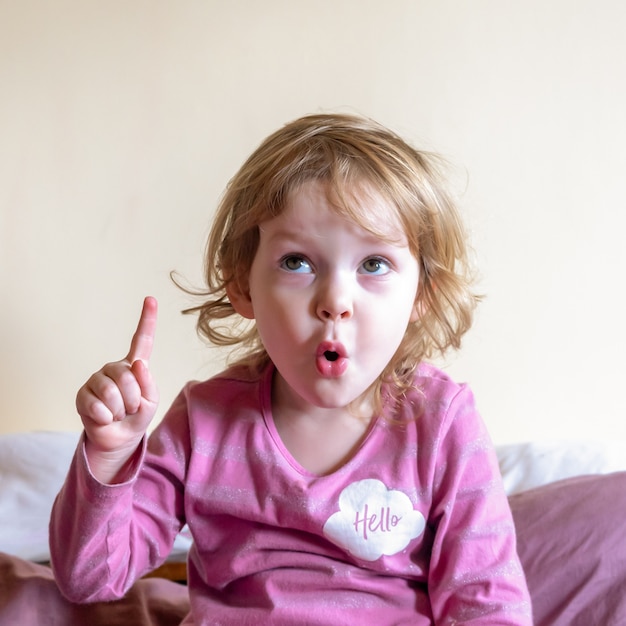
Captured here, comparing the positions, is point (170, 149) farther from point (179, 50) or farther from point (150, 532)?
point (150, 532)

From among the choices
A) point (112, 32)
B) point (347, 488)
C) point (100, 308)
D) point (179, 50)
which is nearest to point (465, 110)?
point (179, 50)

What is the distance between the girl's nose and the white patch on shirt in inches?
8.0

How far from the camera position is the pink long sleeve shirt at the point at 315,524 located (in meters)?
0.87

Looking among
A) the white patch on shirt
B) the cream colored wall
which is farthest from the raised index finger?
the cream colored wall

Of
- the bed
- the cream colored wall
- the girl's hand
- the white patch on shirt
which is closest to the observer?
the girl's hand

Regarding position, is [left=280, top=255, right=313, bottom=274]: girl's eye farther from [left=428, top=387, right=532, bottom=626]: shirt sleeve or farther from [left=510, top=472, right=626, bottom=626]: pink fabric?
[left=510, top=472, right=626, bottom=626]: pink fabric

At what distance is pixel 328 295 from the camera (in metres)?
0.83

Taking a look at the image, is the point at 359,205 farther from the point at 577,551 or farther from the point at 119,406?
the point at 577,551

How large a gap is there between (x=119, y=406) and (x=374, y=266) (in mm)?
289

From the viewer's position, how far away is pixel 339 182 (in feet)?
2.80

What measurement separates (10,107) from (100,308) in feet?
1.38

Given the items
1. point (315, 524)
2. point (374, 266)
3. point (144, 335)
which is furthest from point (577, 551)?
point (144, 335)

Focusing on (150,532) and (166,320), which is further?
(166,320)

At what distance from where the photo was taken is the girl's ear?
98 cm
